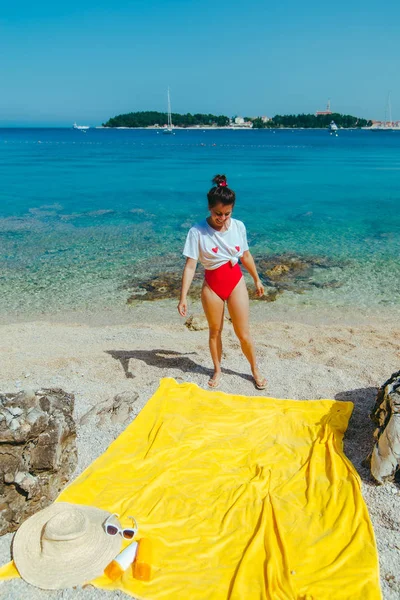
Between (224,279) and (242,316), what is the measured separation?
0.46 meters

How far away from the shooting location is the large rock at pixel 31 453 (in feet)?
12.1

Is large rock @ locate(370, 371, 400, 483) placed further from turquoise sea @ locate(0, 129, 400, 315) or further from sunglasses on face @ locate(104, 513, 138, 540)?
turquoise sea @ locate(0, 129, 400, 315)

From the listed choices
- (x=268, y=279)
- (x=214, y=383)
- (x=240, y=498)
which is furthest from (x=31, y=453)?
(x=268, y=279)

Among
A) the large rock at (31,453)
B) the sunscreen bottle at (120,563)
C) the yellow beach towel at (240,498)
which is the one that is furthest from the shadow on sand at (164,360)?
the sunscreen bottle at (120,563)

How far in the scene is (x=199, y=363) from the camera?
21.7 ft

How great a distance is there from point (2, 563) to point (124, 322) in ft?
19.8

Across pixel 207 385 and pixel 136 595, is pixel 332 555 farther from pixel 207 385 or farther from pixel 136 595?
pixel 207 385

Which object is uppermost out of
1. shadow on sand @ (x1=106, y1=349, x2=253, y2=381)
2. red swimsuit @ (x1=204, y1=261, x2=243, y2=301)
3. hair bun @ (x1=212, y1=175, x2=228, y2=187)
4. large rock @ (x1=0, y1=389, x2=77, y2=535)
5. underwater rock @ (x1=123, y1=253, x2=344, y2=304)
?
hair bun @ (x1=212, y1=175, x2=228, y2=187)

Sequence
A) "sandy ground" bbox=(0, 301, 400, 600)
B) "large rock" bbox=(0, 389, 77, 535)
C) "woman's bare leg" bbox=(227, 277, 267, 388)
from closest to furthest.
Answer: "large rock" bbox=(0, 389, 77, 535) → "sandy ground" bbox=(0, 301, 400, 600) → "woman's bare leg" bbox=(227, 277, 267, 388)

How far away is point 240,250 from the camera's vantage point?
5465 mm

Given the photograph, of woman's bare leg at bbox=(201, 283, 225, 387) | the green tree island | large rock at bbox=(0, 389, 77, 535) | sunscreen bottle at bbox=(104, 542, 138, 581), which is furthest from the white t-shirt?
the green tree island

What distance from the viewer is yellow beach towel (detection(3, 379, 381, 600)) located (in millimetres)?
3170

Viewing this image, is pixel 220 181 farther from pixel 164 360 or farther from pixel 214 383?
pixel 164 360

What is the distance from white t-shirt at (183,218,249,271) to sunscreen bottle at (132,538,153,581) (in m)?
2.77
